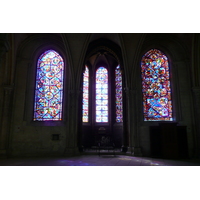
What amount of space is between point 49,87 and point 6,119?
9.99ft

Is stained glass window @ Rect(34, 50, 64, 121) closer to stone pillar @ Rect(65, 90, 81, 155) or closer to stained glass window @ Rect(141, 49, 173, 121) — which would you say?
stone pillar @ Rect(65, 90, 81, 155)

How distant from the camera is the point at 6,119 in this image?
1040 centimetres

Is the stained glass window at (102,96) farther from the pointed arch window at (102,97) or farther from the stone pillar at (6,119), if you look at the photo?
the stone pillar at (6,119)

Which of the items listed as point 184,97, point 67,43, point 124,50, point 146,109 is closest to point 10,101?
point 67,43

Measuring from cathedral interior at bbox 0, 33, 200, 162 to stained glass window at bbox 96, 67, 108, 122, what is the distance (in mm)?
2896

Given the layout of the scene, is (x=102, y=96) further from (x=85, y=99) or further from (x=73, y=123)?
(x=73, y=123)

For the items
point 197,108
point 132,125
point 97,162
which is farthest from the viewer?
point 132,125

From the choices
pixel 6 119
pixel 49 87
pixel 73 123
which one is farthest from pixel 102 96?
pixel 6 119

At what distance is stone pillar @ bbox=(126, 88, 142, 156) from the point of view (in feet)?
34.1

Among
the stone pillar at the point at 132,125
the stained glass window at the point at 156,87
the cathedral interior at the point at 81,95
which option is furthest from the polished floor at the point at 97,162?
the stained glass window at the point at 156,87

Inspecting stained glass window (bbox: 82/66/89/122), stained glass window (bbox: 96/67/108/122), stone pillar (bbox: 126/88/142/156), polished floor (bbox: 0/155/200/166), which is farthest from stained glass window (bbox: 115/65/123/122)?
polished floor (bbox: 0/155/200/166)

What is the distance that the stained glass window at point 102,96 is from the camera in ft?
48.5

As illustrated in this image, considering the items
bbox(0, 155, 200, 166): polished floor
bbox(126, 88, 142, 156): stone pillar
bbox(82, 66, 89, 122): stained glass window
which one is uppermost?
bbox(82, 66, 89, 122): stained glass window

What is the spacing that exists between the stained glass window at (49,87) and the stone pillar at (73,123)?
0.94 metres
